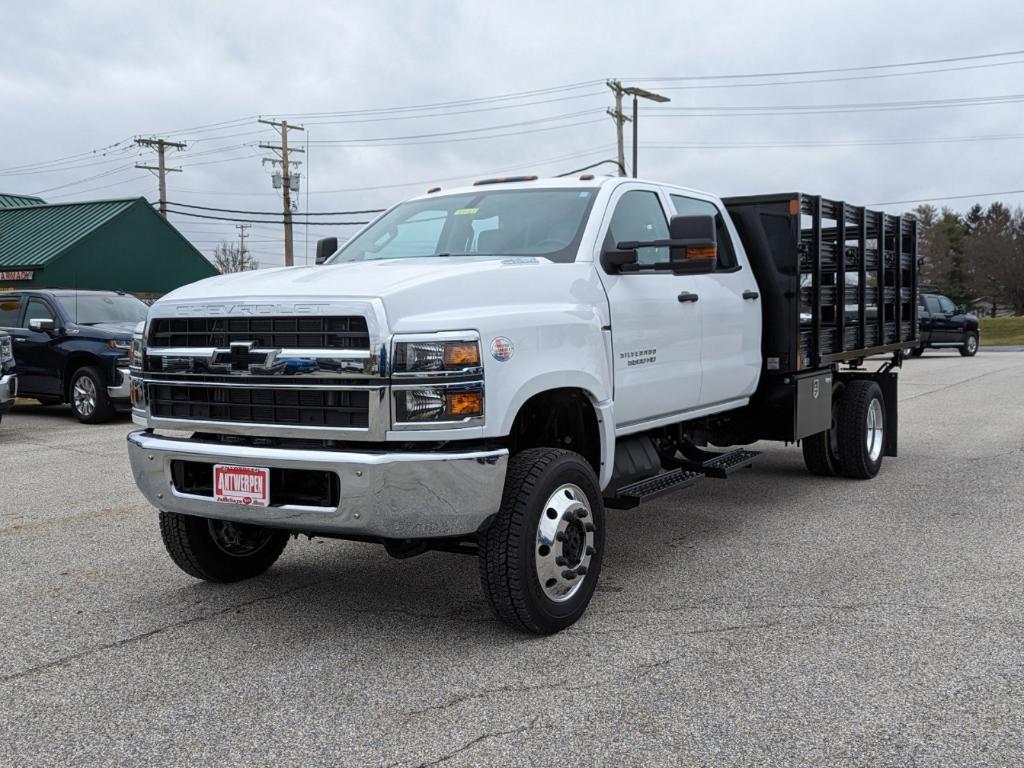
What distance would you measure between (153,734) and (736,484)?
18.5ft

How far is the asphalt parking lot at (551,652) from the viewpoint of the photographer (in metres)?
3.41

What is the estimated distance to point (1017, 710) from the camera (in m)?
3.59

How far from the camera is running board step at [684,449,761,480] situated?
6.25 m

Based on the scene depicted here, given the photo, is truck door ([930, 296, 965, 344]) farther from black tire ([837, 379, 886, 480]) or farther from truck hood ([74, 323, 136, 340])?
truck hood ([74, 323, 136, 340])

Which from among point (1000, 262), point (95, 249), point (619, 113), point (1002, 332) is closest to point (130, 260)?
point (95, 249)

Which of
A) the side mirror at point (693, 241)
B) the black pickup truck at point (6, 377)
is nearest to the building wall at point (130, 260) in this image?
the black pickup truck at point (6, 377)

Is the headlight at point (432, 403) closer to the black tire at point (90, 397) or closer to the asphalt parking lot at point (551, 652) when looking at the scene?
the asphalt parking lot at point (551, 652)

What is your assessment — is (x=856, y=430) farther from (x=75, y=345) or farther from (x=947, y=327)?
(x=947, y=327)

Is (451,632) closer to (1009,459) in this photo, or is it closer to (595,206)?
(595,206)

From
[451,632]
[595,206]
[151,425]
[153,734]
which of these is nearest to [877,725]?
[451,632]

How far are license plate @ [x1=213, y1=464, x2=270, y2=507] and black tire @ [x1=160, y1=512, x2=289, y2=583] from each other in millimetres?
672

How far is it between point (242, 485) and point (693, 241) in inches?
95.4

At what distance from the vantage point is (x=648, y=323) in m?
5.41

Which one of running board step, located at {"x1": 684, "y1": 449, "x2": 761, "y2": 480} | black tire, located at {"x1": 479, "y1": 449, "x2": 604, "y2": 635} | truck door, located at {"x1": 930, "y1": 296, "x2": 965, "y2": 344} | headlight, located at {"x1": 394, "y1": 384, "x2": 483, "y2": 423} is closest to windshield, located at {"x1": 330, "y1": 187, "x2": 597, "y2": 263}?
black tire, located at {"x1": 479, "y1": 449, "x2": 604, "y2": 635}
